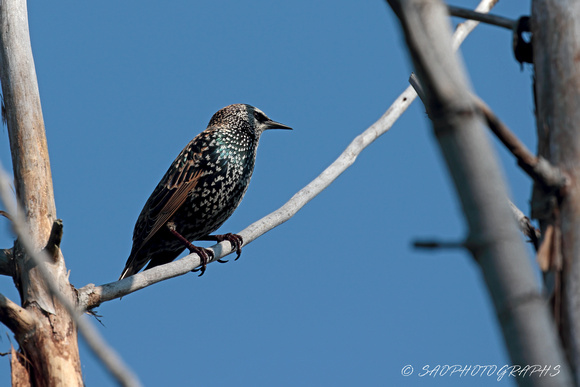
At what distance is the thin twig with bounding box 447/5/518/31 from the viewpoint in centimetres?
217

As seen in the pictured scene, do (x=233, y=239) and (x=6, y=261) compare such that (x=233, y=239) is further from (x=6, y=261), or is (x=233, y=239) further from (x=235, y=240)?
(x=6, y=261)

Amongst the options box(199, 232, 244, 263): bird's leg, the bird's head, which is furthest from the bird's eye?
box(199, 232, 244, 263): bird's leg

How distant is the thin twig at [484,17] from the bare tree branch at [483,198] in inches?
37.2

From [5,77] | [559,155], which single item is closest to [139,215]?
[5,77]

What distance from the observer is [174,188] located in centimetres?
554

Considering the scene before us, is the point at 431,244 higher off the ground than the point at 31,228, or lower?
lower

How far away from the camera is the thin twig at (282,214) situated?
13.0 ft

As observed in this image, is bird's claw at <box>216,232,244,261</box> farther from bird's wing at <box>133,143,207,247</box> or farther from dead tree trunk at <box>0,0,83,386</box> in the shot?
dead tree trunk at <box>0,0,83,386</box>

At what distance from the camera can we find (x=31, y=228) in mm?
4066

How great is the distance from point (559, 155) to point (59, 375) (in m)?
3.01

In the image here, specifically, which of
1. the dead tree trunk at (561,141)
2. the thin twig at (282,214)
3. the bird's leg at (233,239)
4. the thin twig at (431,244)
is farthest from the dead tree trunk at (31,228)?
the thin twig at (431,244)

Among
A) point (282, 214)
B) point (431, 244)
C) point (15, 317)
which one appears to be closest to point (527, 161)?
point (431, 244)

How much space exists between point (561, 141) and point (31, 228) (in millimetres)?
3167

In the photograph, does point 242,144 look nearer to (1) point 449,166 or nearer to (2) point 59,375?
(2) point 59,375
